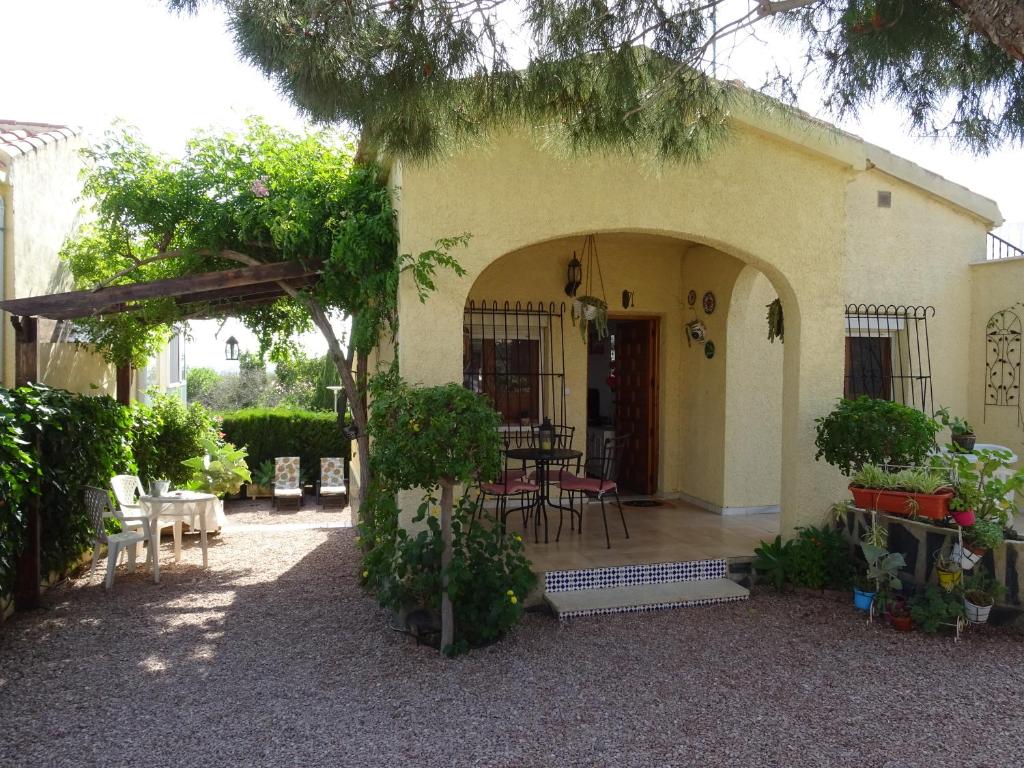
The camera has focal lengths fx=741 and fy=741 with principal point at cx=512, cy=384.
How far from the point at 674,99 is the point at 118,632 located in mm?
5720

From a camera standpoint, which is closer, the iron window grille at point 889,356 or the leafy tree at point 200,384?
the iron window grille at point 889,356

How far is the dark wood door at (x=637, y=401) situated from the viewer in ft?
31.6

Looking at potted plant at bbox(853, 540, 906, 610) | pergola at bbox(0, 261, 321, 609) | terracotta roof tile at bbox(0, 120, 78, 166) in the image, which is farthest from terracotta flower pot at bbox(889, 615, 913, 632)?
terracotta roof tile at bbox(0, 120, 78, 166)

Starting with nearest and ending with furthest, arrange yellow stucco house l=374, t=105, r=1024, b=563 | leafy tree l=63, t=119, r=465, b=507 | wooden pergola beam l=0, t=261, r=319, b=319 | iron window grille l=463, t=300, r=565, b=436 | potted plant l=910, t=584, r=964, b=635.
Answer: potted plant l=910, t=584, r=964, b=635 < yellow stucco house l=374, t=105, r=1024, b=563 < wooden pergola beam l=0, t=261, r=319, b=319 < leafy tree l=63, t=119, r=465, b=507 < iron window grille l=463, t=300, r=565, b=436

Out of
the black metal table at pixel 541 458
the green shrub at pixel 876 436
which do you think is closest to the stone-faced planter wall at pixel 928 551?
the green shrub at pixel 876 436

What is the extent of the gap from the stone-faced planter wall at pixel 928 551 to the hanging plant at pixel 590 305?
3339mm

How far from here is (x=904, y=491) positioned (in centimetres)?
584

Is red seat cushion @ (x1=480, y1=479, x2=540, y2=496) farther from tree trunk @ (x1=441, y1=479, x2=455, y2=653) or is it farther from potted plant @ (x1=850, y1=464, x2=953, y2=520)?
potted plant @ (x1=850, y1=464, x2=953, y2=520)

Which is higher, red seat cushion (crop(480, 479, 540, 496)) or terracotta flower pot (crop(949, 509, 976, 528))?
red seat cushion (crop(480, 479, 540, 496))

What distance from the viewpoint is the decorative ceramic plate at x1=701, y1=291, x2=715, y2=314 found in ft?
29.0

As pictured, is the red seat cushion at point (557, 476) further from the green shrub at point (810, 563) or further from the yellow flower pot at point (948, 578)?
the yellow flower pot at point (948, 578)

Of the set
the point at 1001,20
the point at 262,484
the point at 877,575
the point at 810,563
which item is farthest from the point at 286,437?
the point at 1001,20

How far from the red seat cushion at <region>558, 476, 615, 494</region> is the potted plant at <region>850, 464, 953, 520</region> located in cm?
209

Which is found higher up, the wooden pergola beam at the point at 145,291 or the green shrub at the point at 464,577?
the wooden pergola beam at the point at 145,291
